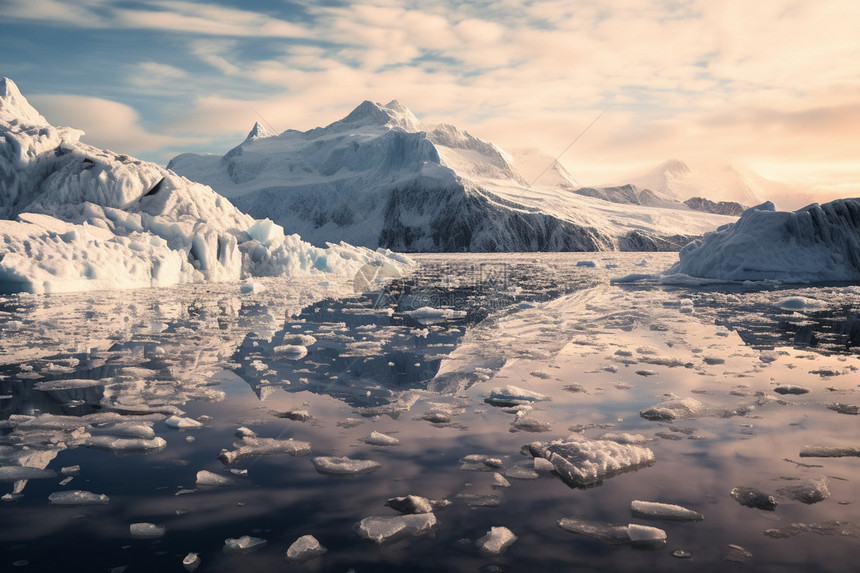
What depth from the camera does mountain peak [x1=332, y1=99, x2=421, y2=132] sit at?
177 meters

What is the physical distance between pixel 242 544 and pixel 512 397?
305cm

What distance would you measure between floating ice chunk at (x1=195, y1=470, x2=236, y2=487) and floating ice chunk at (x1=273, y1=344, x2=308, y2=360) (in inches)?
145

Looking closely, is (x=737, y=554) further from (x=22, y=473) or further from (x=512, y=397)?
(x=22, y=473)

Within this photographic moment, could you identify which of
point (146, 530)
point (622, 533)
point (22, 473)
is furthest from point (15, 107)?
point (622, 533)

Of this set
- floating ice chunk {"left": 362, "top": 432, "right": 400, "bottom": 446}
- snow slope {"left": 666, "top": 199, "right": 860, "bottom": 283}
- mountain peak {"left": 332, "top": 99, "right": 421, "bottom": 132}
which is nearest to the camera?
floating ice chunk {"left": 362, "top": 432, "right": 400, "bottom": 446}

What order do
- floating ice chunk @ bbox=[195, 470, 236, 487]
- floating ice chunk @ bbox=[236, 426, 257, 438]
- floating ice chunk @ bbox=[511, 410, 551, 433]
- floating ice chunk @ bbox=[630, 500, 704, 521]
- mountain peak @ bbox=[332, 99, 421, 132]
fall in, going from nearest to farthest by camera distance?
floating ice chunk @ bbox=[630, 500, 704, 521] < floating ice chunk @ bbox=[195, 470, 236, 487] < floating ice chunk @ bbox=[236, 426, 257, 438] < floating ice chunk @ bbox=[511, 410, 551, 433] < mountain peak @ bbox=[332, 99, 421, 132]

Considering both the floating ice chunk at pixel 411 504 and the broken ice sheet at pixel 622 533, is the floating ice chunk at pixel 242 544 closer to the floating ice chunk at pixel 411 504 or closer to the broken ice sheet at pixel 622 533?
the floating ice chunk at pixel 411 504

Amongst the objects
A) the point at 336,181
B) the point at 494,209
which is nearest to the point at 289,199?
the point at 336,181

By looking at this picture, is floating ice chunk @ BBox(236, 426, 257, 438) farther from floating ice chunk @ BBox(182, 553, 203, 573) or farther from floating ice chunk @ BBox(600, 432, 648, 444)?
floating ice chunk @ BBox(600, 432, 648, 444)

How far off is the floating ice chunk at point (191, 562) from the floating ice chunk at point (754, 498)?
2.76 meters

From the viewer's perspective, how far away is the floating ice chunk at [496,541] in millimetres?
2549

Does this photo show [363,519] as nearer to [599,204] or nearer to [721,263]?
[721,263]

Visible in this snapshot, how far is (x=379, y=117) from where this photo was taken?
178 metres

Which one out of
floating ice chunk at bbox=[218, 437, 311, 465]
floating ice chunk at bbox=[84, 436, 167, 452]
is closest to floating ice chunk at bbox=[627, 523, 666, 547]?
floating ice chunk at bbox=[218, 437, 311, 465]
